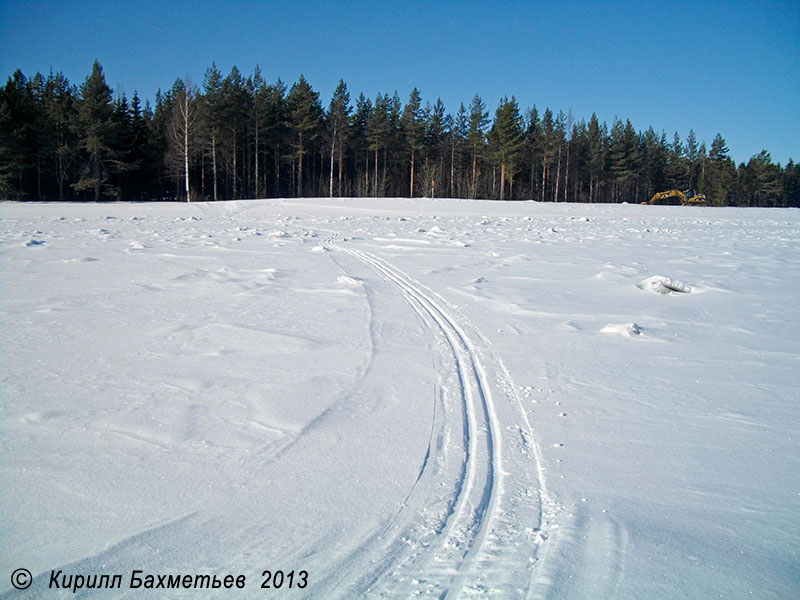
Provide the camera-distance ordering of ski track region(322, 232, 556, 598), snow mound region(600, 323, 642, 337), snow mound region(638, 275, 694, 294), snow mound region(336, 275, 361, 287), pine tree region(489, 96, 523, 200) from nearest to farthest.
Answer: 1. ski track region(322, 232, 556, 598)
2. snow mound region(600, 323, 642, 337)
3. snow mound region(638, 275, 694, 294)
4. snow mound region(336, 275, 361, 287)
5. pine tree region(489, 96, 523, 200)

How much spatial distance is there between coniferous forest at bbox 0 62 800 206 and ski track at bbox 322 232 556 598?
101 feet

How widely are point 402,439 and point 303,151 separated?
39.6 meters

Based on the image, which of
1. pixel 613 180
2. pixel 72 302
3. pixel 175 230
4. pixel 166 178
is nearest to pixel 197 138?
pixel 166 178

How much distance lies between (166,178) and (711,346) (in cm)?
4263

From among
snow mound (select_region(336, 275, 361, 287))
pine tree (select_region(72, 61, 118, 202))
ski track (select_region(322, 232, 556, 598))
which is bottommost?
ski track (select_region(322, 232, 556, 598))

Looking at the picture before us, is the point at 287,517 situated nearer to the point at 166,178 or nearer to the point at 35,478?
the point at 35,478

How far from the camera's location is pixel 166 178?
38.8 m

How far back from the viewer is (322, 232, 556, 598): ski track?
1767 millimetres

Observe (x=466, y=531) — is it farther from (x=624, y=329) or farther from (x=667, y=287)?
(x=667, y=287)

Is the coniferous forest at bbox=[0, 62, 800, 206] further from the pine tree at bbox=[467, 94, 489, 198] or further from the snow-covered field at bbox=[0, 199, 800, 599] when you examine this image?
the snow-covered field at bbox=[0, 199, 800, 599]

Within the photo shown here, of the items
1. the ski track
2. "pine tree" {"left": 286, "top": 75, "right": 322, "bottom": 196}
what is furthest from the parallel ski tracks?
"pine tree" {"left": 286, "top": 75, "right": 322, "bottom": 196}

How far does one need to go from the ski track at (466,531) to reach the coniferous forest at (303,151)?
101 ft

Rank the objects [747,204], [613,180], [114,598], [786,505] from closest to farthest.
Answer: [114,598], [786,505], [613,180], [747,204]

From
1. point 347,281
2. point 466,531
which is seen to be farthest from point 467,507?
point 347,281
